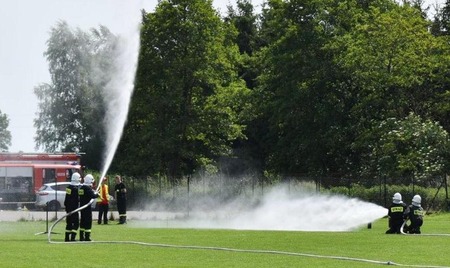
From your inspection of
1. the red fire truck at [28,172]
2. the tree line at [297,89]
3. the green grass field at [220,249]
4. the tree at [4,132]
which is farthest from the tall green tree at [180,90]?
the tree at [4,132]

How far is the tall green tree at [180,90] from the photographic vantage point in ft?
265

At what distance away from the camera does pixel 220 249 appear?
94.7ft

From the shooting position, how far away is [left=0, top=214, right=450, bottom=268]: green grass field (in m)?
24.9

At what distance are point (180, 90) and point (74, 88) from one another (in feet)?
83.7

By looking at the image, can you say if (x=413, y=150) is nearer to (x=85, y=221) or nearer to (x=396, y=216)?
(x=396, y=216)

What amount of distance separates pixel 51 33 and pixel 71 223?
7260 centimetres

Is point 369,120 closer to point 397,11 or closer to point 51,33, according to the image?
point 397,11

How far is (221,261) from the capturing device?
997 inches

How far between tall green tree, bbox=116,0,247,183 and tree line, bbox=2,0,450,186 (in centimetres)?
9

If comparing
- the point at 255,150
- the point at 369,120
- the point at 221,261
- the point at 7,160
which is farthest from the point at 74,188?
the point at 255,150

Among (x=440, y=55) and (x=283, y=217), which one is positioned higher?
(x=440, y=55)

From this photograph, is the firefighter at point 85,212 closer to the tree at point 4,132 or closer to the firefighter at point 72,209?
the firefighter at point 72,209

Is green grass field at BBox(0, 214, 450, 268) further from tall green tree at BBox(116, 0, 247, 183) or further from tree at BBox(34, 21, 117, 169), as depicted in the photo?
tree at BBox(34, 21, 117, 169)

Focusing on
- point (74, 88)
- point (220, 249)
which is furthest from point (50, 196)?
point (74, 88)
